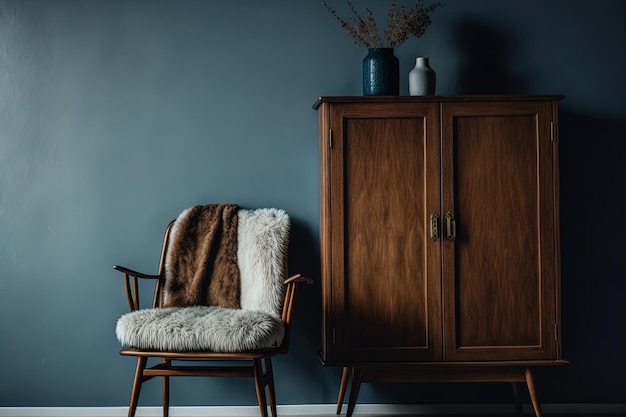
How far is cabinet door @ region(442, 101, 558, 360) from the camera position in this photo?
9.82ft

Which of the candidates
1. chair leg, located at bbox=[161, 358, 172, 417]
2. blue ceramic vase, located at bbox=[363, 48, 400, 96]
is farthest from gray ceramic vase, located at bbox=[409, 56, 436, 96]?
chair leg, located at bbox=[161, 358, 172, 417]

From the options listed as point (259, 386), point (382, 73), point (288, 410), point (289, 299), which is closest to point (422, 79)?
point (382, 73)

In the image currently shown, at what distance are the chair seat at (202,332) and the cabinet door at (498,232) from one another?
2.67 ft

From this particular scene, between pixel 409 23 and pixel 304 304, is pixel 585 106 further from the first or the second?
pixel 304 304

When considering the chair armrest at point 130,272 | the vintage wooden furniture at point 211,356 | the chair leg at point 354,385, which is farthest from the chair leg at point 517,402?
the chair armrest at point 130,272

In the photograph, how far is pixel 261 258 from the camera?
3176 millimetres

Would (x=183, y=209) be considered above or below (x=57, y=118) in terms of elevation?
below

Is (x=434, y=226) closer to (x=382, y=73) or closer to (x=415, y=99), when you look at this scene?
(x=415, y=99)

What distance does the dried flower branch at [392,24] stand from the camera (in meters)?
3.21

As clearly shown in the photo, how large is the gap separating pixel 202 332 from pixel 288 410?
0.89 m

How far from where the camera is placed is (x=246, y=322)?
109 inches

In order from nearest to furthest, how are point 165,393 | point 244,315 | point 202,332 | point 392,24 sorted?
point 202,332, point 244,315, point 165,393, point 392,24

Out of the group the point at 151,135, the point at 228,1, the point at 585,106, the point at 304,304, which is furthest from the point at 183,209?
the point at 585,106

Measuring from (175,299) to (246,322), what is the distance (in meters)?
0.56
